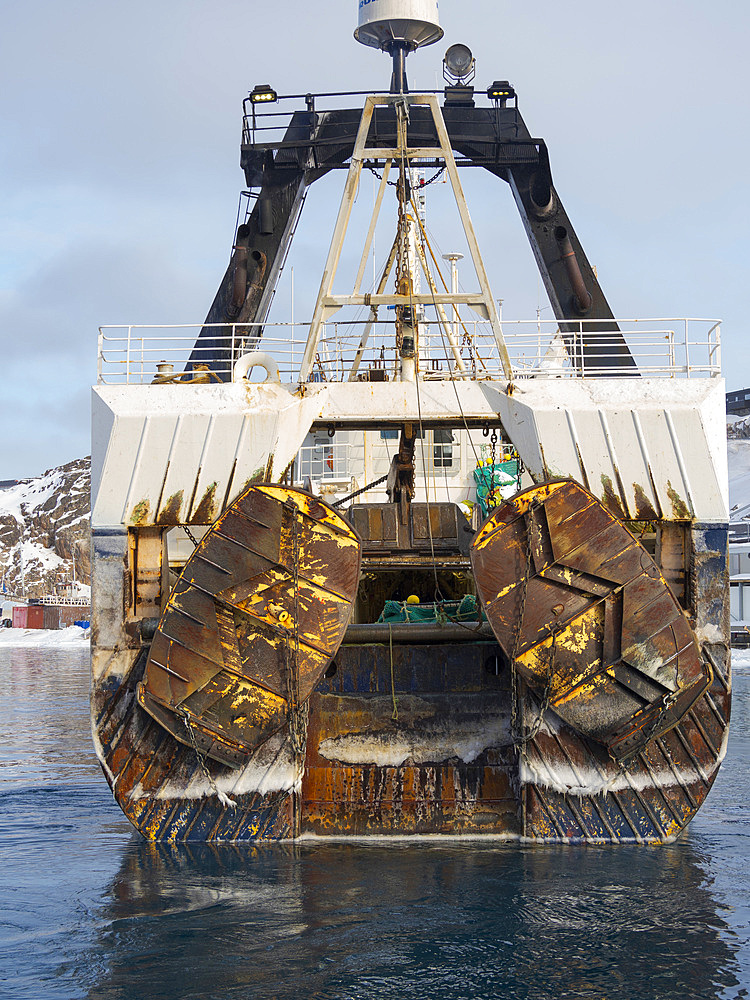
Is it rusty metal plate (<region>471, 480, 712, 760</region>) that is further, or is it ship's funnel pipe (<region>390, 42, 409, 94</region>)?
ship's funnel pipe (<region>390, 42, 409, 94</region>)

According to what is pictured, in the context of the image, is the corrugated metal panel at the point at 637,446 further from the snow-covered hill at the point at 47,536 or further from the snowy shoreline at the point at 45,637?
the snow-covered hill at the point at 47,536

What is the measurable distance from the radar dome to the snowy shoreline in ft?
172

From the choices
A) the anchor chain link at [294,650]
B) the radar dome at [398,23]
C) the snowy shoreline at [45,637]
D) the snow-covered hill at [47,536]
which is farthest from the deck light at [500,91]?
the snow-covered hill at [47,536]

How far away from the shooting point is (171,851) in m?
9.84

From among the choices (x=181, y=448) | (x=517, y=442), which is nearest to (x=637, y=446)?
(x=517, y=442)

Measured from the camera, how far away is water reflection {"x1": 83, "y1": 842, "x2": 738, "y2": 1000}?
6.89m

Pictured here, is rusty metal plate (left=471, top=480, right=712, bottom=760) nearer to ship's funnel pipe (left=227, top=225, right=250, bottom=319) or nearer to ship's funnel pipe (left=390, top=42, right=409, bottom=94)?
ship's funnel pipe (left=390, top=42, right=409, bottom=94)

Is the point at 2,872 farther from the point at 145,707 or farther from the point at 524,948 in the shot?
the point at 524,948

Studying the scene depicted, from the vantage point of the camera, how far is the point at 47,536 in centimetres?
13600

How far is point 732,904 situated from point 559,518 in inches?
137

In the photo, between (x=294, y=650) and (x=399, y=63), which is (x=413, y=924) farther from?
(x=399, y=63)

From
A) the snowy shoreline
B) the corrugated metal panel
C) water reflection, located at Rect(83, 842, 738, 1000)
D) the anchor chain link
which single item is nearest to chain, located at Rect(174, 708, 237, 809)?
water reflection, located at Rect(83, 842, 738, 1000)

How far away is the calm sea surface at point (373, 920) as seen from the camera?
22.6 feet

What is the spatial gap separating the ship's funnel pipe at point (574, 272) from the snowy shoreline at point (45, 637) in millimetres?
50361
